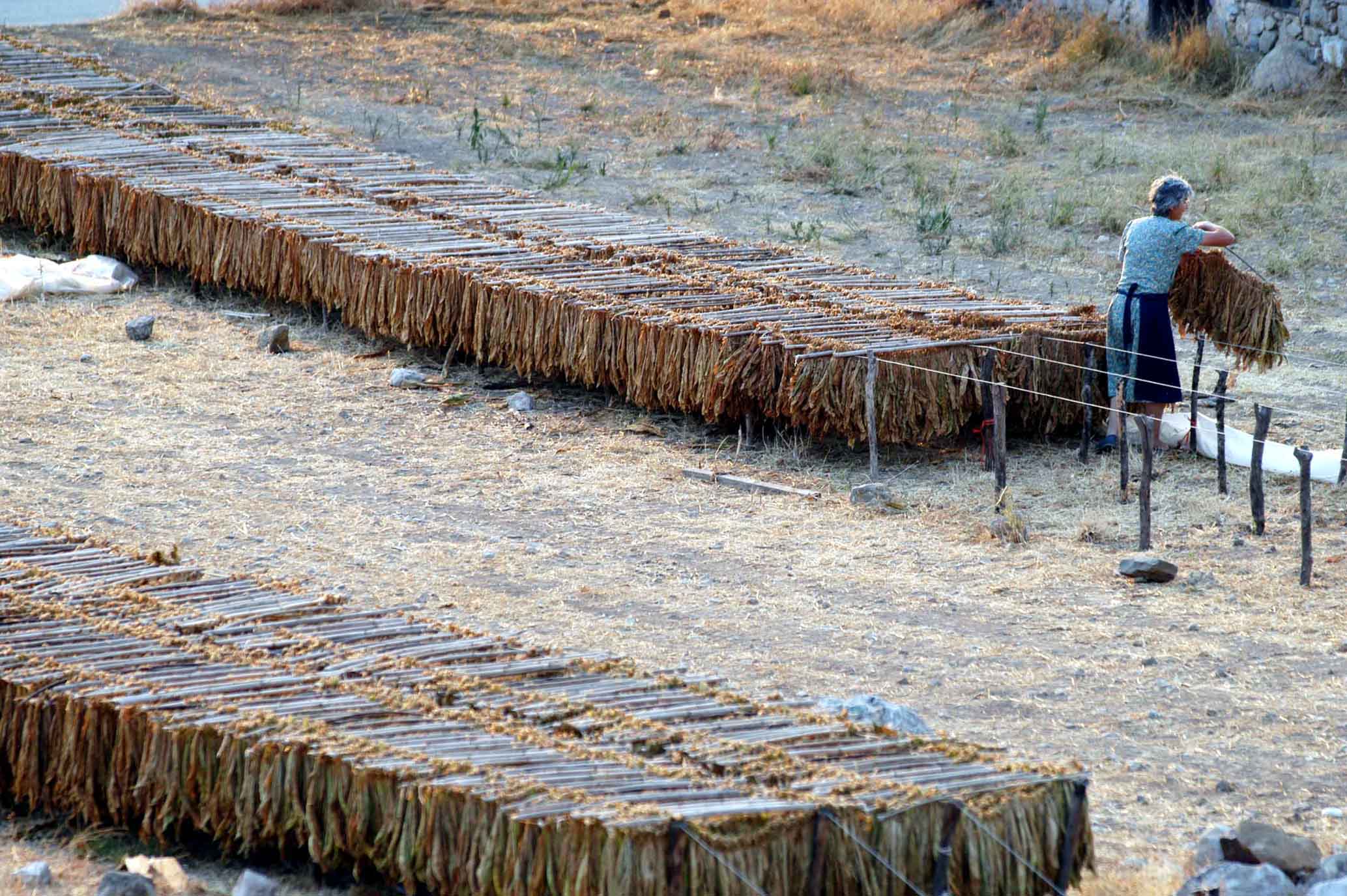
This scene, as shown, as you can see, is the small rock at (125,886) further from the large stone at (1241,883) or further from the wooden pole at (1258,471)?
the wooden pole at (1258,471)

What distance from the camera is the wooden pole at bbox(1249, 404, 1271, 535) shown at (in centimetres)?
604

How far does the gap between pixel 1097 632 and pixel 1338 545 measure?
1.35 meters

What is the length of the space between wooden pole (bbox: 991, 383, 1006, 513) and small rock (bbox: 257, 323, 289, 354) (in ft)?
12.0

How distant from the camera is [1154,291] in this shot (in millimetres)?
7012

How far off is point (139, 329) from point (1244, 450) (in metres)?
5.19

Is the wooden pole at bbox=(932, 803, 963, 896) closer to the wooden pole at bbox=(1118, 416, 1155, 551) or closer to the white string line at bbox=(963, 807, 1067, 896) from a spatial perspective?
the white string line at bbox=(963, 807, 1067, 896)

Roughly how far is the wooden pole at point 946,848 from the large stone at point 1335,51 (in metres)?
11.9

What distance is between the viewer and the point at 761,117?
14.0 m

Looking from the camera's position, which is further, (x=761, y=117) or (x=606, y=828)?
(x=761, y=117)

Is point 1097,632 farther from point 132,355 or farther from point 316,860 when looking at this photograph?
point 132,355

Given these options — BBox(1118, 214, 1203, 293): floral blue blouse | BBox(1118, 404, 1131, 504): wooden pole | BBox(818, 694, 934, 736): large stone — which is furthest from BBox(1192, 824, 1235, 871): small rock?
BBox(1118, 214, 1203, 293): floral blue blouse

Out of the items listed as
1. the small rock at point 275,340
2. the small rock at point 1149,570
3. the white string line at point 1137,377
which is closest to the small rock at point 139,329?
the small rock at point 275,340

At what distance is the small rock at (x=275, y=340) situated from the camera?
28.1 feet

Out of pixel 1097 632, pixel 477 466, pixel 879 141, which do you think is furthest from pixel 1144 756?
pixel 879 141
